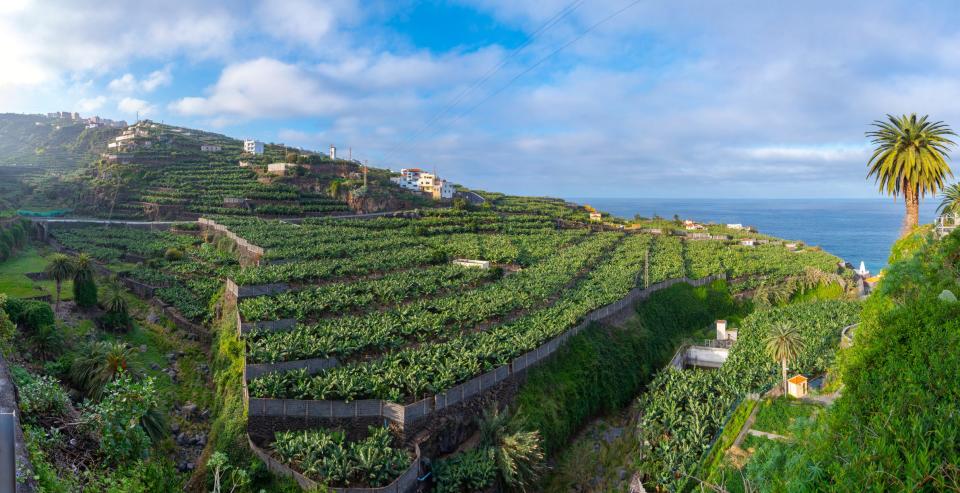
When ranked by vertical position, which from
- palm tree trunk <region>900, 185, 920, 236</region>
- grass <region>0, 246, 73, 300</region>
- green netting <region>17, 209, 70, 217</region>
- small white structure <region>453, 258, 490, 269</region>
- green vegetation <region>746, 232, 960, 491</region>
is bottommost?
grass <region>0, 246, 73, 300</region>

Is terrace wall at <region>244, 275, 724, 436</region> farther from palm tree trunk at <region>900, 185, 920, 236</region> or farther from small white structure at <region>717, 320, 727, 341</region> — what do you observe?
palm tree trunk at <region>900, 185, 920, 236</region>

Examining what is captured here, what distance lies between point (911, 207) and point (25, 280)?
2076 inches

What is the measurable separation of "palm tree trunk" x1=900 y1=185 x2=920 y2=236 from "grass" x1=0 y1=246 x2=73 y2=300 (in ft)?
152

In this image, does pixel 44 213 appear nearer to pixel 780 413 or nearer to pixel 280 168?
pixel 280 168

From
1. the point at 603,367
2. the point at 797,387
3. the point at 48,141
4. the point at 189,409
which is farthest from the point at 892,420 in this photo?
the point at 48,141

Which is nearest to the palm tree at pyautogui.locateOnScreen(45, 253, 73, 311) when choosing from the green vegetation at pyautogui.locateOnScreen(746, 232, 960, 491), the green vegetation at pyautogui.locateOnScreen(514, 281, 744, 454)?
the green vegetation at pyautogui.locateOnScreen(514, 281, 744, 454)

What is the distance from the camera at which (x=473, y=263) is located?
41156 millimetres

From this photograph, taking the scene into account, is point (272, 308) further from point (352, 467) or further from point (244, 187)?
point (244, 187)

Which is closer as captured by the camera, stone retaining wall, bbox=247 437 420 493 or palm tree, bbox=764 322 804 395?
stone retaining wall, bbox=247 437 420 493

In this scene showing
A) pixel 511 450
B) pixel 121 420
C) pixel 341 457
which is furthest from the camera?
pixel 511 450

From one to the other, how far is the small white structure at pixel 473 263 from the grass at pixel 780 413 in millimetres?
22941

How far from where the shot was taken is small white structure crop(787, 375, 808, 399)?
70.6 ft

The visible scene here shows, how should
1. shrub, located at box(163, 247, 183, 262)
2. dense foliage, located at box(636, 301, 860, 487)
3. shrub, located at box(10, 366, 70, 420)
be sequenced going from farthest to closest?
shrub, located at box(163, 247, 183, 262)
dense foliage, located at box(636, 301, 860, 487)
shrub, located at box(10, 366, 70, 420)

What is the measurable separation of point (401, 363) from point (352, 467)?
20.7ft
